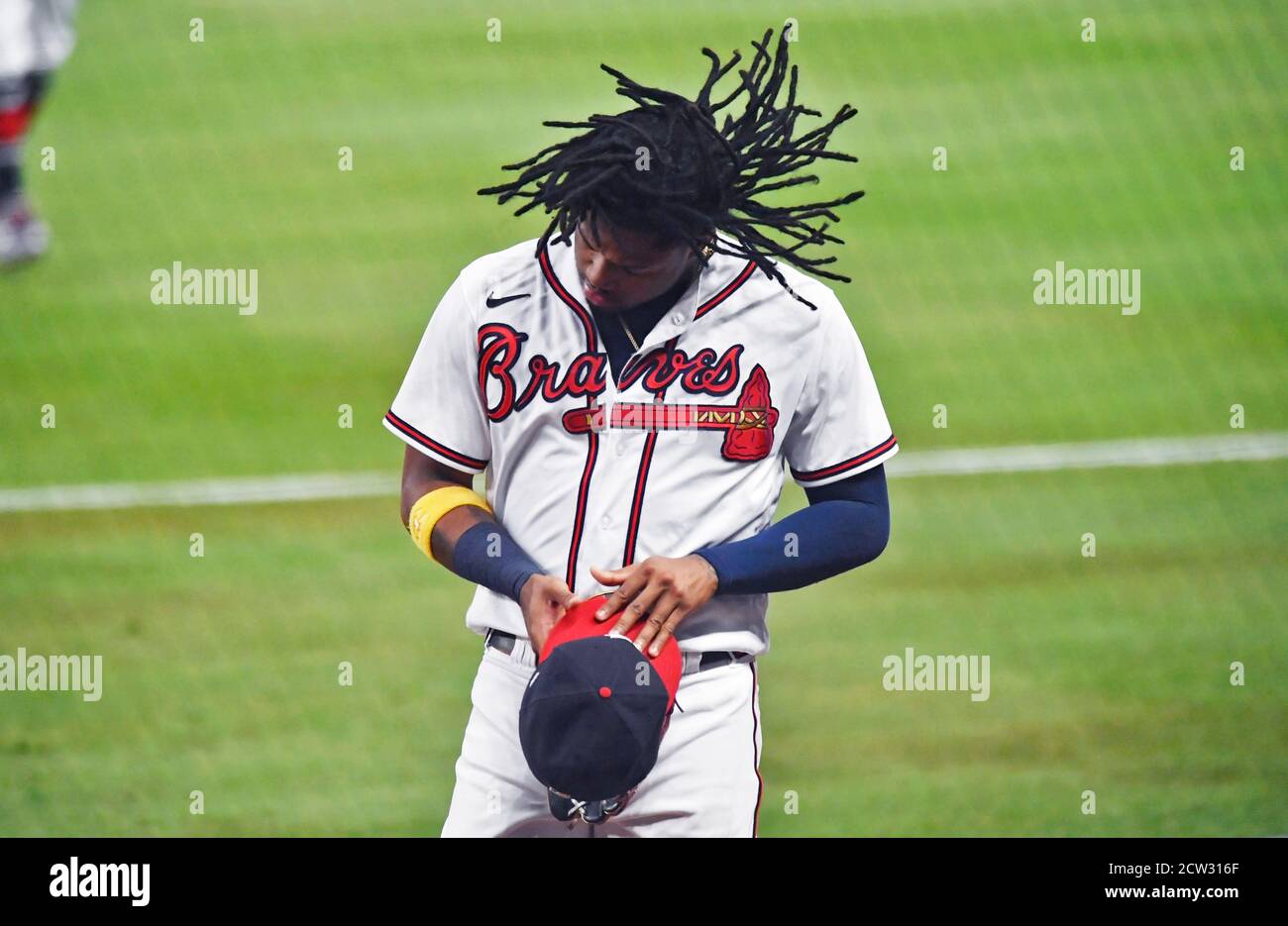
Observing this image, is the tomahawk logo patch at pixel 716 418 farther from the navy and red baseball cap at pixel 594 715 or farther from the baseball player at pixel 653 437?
the navy and red baseball cap at pixel 594 715

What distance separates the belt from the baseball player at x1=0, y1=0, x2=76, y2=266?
19.0 ft

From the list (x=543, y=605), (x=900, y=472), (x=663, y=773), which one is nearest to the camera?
(x=543, y=605)

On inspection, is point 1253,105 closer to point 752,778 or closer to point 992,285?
point 992,285

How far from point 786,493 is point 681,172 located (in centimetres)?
389

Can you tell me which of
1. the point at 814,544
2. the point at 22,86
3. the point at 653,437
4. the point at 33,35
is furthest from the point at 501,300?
the point at 33,35

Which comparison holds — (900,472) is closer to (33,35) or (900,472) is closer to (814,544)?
(814,544)

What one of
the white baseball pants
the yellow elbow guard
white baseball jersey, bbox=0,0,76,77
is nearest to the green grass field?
white baseball jersey, bbox=0,0,76,77

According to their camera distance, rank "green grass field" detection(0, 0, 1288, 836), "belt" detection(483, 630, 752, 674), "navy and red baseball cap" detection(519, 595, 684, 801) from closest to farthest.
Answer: "navy and red baseball cap" detection(519, 595, 684, 801) → "belt" detection(483, 630, 752, 674) → "green grass field" detection(0, 0, 1288, 836)

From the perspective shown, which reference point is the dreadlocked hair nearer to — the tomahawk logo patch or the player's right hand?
the tomahawk logo patch

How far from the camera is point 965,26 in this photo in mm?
9492

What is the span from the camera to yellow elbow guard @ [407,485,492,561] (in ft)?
9.91

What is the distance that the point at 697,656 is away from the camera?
2965 mm

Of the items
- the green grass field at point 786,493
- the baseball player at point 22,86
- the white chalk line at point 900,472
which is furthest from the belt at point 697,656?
the baseball player at point 22,86
